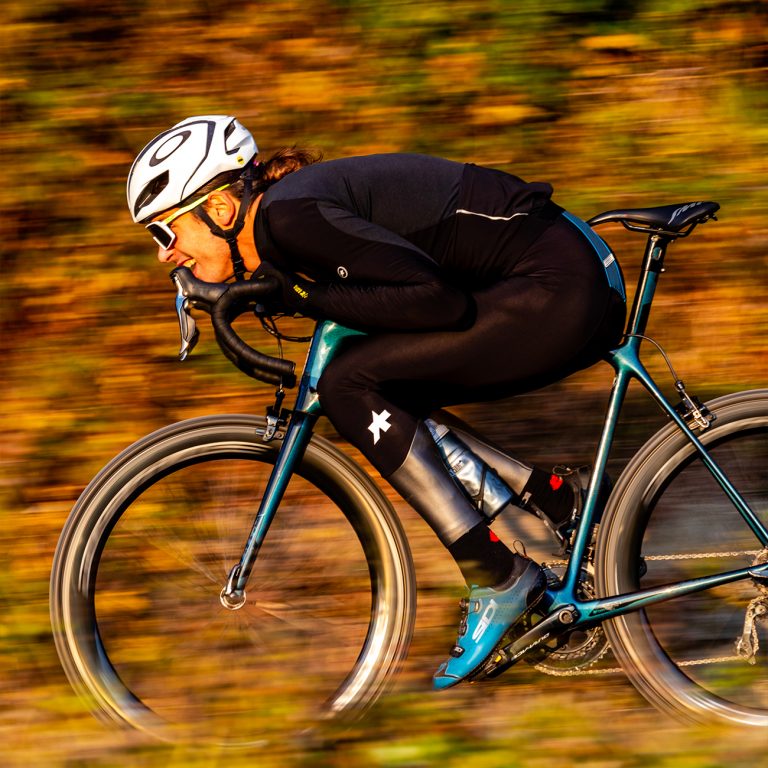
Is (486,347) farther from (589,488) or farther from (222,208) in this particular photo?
(222,208)

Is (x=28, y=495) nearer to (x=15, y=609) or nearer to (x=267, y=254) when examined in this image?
(x=15, y=609)

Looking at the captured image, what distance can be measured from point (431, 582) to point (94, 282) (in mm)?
2066

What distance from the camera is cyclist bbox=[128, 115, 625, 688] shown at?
10.7ft

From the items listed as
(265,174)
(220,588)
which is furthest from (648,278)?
(220,588)

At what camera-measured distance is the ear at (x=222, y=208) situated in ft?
11.0

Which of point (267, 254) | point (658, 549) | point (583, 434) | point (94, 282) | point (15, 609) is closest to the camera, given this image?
point (267, 254)

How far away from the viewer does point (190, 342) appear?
334cm

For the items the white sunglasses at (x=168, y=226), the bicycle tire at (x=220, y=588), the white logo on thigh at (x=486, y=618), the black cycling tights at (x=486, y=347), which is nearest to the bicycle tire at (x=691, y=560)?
the white logo on thigh at (x=486, y=618)

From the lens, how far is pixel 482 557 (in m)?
3.35

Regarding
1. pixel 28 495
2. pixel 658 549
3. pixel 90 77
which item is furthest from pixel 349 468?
pixel 90 77

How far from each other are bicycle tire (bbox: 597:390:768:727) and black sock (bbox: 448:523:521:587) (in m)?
0.33

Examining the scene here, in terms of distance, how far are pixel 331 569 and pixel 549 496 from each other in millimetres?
699

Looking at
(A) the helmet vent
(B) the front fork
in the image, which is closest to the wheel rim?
(B) the front fork

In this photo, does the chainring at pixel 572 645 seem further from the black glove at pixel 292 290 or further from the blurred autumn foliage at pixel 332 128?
the blurred autumn foliage at pixel 332 128
